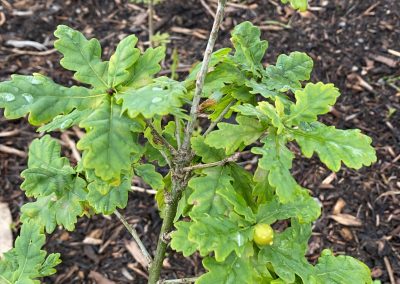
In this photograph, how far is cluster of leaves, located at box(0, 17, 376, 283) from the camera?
1.43 m

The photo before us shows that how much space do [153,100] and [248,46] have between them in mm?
562

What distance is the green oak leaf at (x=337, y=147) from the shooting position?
4.75 feet

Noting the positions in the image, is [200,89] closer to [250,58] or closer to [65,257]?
[250,58]

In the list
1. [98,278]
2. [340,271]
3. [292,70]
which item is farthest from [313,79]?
[340,271]

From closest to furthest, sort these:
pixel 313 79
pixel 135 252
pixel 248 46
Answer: pixel 248 46 < pixel 135 252 < pixel 313 79

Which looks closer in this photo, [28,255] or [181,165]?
[181,165]

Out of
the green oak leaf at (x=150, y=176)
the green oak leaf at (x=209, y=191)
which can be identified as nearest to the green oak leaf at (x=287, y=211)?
the green oak leaf at (x=209, y=191)

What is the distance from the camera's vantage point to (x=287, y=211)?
1666 millimetres

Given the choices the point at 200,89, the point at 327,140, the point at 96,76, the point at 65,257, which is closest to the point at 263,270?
the point at 327,140

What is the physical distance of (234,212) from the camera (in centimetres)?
165

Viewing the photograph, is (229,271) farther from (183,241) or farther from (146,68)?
(146,68)

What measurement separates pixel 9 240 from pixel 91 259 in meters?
0.50

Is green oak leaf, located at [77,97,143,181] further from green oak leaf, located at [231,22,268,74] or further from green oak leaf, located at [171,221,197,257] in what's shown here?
green oak leaf, located at [231,22,268,74]

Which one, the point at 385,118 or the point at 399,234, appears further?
the point at 385,118
